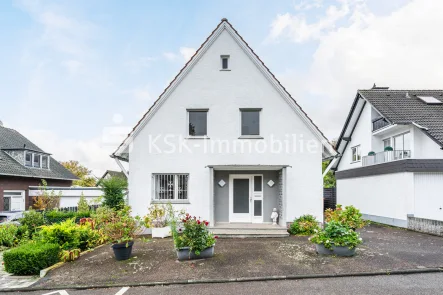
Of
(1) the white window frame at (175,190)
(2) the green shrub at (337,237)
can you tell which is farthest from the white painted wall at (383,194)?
(1) the white window frame at (175,190)

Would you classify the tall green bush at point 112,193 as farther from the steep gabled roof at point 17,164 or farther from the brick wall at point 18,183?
the brick wall at point 18,183

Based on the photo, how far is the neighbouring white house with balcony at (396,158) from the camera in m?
14.3

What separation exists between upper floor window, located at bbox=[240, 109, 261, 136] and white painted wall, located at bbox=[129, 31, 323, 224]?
242 mm

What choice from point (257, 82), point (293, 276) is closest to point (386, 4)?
point (257, 82)

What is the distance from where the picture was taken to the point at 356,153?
2172cm

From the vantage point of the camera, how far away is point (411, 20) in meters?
13.5

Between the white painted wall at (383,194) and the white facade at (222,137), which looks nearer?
the white facade at (222,137)

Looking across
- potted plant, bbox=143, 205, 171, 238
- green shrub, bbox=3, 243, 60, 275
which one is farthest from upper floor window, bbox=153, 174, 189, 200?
green shrub, bbox=3, 243, 60, 275

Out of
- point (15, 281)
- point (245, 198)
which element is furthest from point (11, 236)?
point (245, 198)

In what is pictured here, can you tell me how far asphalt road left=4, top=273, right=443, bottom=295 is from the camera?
5719 mm

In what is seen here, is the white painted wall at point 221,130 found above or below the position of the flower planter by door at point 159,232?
above

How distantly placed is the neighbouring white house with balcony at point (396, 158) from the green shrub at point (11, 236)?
44.0 ft

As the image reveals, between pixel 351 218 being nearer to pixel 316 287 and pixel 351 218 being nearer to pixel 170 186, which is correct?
pixel 316 287

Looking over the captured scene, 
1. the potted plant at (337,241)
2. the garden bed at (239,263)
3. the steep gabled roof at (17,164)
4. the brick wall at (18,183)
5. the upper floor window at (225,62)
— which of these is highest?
the upper floor window at (225,62)
